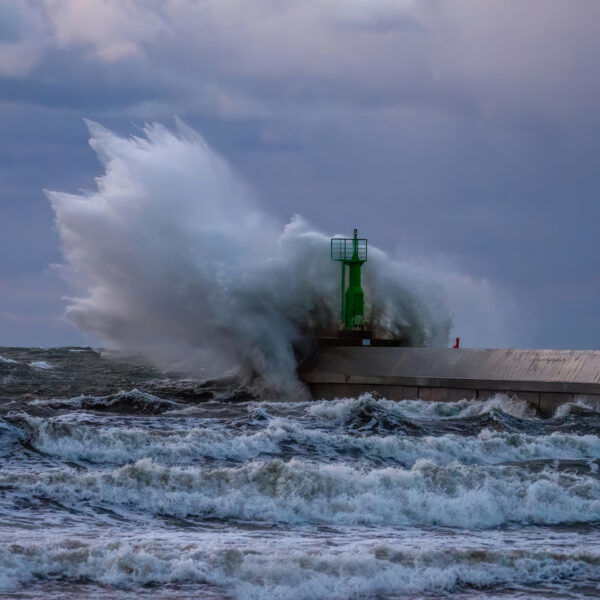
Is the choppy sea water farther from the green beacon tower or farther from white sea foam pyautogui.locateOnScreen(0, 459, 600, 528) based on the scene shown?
the green beacon tower

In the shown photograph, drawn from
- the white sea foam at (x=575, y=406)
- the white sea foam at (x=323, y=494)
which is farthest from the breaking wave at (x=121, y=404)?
the white sea foam at (x=323, y=494)

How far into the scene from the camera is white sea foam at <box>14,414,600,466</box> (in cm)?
1318

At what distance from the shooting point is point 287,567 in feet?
27.7

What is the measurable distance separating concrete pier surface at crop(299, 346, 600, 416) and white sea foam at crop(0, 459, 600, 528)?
810 centimetres

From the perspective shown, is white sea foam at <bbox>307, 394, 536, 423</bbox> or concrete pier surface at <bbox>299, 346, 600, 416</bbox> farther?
concrete pier surface at <bbox>299, 346, 600, 416</bbox>

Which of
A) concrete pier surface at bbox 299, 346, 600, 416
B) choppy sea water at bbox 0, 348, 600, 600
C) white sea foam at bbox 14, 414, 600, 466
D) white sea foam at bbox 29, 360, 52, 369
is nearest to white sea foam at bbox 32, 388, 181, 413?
choppy sea water at bbox 0, 348, 600, 600

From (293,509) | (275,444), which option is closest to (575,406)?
(275,444)

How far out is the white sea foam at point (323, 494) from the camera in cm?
1084

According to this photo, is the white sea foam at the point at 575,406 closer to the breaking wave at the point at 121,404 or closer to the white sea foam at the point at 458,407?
the white sea foam at the point at 458,407

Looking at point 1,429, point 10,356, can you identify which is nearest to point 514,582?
point 1,429

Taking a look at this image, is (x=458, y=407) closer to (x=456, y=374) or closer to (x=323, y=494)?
(x=456, y=374)

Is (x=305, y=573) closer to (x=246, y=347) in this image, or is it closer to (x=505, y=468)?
(x=505, y=468)

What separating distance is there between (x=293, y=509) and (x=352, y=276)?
17549 mm

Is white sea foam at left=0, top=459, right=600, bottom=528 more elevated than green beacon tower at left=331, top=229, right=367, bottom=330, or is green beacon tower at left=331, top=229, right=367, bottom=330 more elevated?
green beacon tower at left=331, top=229, right=367, bottom=330
